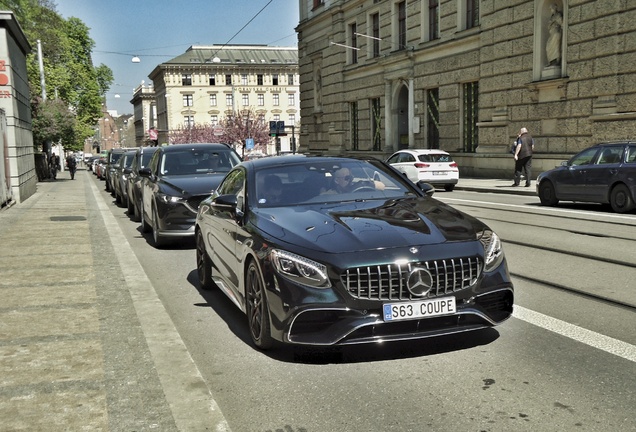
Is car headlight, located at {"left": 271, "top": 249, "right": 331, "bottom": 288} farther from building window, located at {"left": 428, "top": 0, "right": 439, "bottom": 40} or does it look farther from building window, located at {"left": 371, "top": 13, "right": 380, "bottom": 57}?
building window, located at {"left": 371, "top": 13, "right": 380, "bottom": 57}

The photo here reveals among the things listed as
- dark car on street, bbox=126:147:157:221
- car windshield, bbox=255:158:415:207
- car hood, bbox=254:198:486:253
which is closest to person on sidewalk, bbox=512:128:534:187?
dark car on street, bbox=126:147:157:221

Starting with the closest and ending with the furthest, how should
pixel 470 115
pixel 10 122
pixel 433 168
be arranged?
pixel 10 122
pixel 433 168
pixel 470 115

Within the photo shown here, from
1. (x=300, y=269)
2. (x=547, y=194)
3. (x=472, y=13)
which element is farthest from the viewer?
(x=472, y=13)

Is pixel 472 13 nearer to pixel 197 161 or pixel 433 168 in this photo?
pixel 433 168

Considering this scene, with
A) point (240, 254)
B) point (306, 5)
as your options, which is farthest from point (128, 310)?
point (306, 5)

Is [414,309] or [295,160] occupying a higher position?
[295,160]

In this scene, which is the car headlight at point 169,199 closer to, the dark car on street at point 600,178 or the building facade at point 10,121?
the dark car on street at point 600,178

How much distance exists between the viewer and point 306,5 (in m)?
47.4

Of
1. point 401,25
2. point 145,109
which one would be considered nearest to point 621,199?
point 401,25

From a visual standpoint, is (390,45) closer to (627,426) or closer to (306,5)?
(306,5)

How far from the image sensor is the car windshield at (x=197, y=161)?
1196cm

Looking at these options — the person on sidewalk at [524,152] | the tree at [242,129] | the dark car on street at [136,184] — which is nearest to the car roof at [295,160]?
the dark car on street at [136,184]

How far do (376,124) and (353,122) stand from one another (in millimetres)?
3480

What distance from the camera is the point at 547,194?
16797 mm
